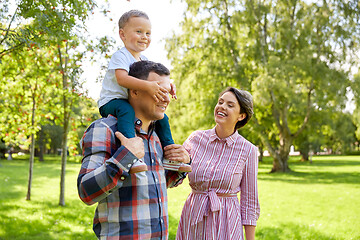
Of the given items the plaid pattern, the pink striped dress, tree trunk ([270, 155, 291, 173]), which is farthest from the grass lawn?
tree trunk ([270, 155, 291, 173])

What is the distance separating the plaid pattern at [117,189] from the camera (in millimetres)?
1713

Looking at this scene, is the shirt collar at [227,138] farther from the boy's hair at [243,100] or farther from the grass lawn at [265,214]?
the grass lawn at [265,214]

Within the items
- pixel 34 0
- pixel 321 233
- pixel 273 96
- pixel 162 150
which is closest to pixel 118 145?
pixel 162 150

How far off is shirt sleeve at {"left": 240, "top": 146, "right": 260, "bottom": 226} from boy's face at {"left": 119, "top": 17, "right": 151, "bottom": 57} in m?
1.38

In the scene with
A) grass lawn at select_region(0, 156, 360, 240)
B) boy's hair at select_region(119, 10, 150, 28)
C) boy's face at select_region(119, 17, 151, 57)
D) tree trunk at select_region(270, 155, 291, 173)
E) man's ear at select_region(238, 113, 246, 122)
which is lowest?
grass lawn at select_region(0, 156, 360, 240)

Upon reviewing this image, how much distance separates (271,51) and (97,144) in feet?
67.0

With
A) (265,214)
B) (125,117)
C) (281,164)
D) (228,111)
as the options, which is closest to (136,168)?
(125,117)

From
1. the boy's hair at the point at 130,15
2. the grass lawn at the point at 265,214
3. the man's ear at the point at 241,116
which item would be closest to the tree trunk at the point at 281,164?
the grass lawn at the point at 265,214

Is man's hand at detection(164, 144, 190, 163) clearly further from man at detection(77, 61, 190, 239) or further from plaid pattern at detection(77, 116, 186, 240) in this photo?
plaid pattern at detection(77, 116, 186, 240)

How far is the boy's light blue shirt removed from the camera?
2105 mm

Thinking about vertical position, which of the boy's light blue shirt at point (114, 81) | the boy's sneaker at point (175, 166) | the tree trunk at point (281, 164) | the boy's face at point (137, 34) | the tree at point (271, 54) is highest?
the tree at point (271, 54)

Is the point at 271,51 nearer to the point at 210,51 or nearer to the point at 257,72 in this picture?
the point at 257,72

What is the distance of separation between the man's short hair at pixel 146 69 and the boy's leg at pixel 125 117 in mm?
177

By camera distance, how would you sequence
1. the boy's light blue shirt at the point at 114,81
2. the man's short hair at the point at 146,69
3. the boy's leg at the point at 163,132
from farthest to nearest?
the boy's leg at the point at 163,132
the boy's light blue shirt at the point at 114,81
the man's short hair at the point at 146,69
